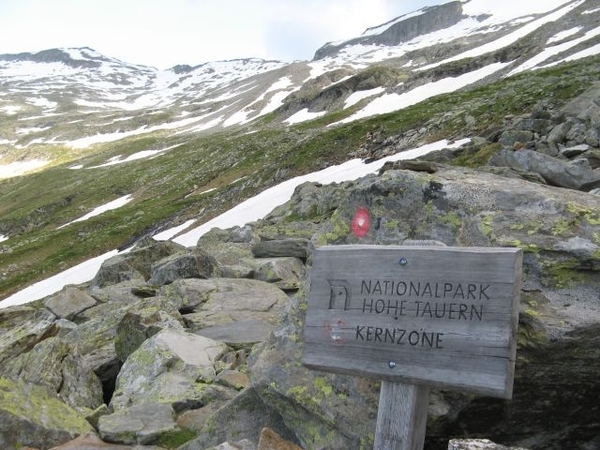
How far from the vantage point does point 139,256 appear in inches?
1105

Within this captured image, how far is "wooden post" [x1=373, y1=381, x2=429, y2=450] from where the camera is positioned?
514cm

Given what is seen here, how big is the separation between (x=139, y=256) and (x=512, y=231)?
23388 millimetres

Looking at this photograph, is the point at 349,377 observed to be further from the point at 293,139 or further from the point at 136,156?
the point at 136,156

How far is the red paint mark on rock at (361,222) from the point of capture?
28.8 ft

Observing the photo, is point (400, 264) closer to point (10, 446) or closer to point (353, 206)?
point (353, 206)

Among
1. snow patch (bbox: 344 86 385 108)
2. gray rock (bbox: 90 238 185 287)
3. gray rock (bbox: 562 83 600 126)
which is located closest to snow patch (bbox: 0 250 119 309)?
gray rock (bbox: 90 238 185 287)

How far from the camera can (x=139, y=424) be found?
880 cm

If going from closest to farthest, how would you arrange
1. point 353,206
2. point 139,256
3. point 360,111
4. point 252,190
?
point 353,206, point 139,256, point 252,190, point 360,111

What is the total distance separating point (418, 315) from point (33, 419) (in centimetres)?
693

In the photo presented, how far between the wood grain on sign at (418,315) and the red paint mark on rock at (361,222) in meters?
2.91

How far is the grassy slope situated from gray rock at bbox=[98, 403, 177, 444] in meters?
36.4

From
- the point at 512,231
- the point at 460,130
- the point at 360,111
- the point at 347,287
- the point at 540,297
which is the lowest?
the point at 360,111

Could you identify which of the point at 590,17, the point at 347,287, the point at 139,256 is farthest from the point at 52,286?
the point at 590,17

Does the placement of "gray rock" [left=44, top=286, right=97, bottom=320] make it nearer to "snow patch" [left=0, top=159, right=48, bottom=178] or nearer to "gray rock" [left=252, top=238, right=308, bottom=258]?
"gray rock" [left=252, top=238, right=308, bottom=258]
